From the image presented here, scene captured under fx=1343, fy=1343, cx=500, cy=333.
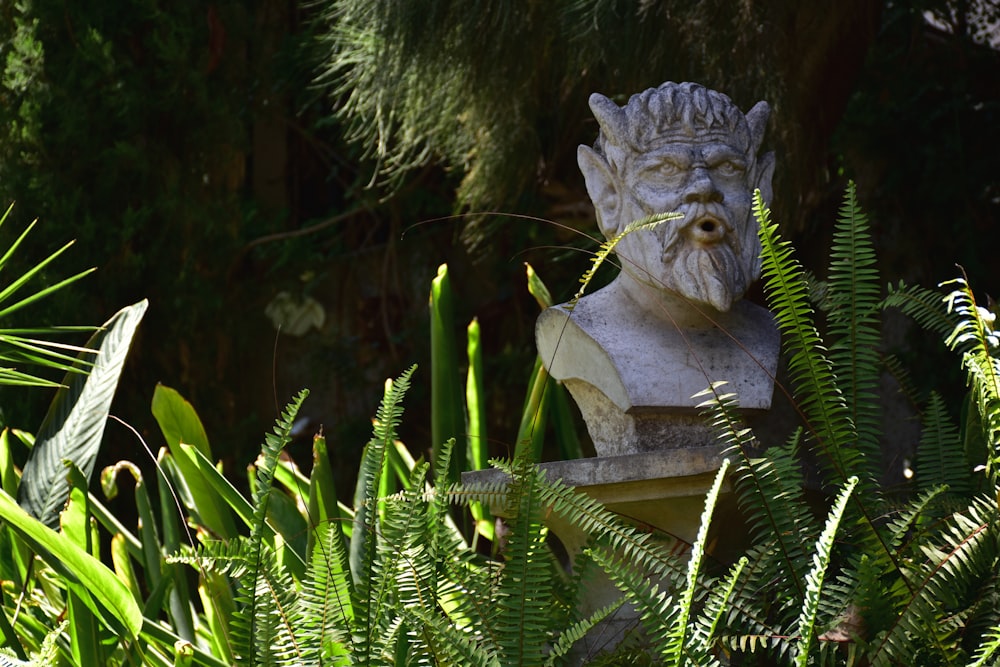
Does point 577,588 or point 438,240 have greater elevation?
point 438,240

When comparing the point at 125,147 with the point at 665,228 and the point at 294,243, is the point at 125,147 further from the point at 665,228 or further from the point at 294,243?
the point at 665,228

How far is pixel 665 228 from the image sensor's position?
2.27m

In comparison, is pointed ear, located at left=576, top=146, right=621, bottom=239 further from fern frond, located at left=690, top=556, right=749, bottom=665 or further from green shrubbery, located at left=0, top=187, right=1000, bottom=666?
fern frond, located at left=690, top=556, right=749, bottom=665

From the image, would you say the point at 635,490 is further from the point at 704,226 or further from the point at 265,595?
the point at 265,595

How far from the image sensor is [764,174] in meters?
2.41

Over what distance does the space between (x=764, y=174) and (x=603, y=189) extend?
0.29 meters

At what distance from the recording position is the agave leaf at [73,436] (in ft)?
8.42

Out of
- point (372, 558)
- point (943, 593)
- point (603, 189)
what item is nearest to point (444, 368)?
point (603, 189)

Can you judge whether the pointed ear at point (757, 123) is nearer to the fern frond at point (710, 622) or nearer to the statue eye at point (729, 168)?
the statue eye at point (729, 168)

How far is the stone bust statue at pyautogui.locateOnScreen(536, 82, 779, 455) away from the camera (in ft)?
7.38

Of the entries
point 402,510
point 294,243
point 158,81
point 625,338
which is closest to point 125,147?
point 158,81

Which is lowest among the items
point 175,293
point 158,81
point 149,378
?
point 149,378

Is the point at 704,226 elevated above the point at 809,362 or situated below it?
above

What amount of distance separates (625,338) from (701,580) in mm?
618
